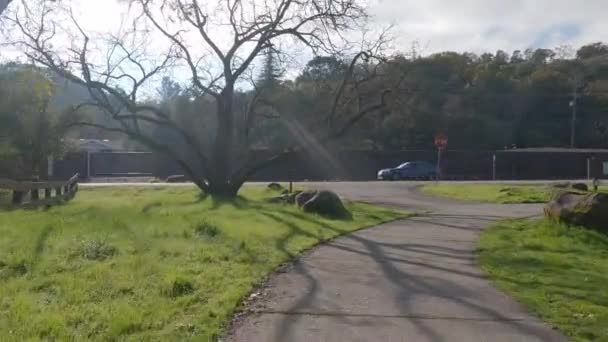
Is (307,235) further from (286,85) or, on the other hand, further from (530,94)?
(530,94)

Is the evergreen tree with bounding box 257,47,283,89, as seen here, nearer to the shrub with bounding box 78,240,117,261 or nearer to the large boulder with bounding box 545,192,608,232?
the large boulder with bounding box 545,192,608,232

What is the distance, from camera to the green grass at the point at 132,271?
259 inches

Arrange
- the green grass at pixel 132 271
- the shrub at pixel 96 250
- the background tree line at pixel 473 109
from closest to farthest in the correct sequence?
the green grass at pixel 132 271, the shrub at pixel 96 250, the background tree line at pixel 473 109

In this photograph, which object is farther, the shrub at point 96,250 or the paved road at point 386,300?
the shrub at point 96,250

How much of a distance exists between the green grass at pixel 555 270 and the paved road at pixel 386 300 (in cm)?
29

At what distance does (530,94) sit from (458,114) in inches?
400

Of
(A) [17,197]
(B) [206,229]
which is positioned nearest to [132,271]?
(B) [206,229]

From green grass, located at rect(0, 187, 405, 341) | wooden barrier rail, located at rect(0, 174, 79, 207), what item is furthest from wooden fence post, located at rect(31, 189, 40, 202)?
green grass, located at rect(0, 187, 405, 341)

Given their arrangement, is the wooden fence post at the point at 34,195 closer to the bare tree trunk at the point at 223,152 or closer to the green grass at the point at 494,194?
the bare tree trunk at the point at 223,152

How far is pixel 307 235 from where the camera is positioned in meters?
14.8

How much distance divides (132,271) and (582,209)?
1174 centimetres

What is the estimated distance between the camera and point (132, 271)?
29.9 feet

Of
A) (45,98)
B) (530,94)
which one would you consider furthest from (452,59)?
(45,98)

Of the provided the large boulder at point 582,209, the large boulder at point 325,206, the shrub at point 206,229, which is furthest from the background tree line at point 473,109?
the shrub at point 206,229
